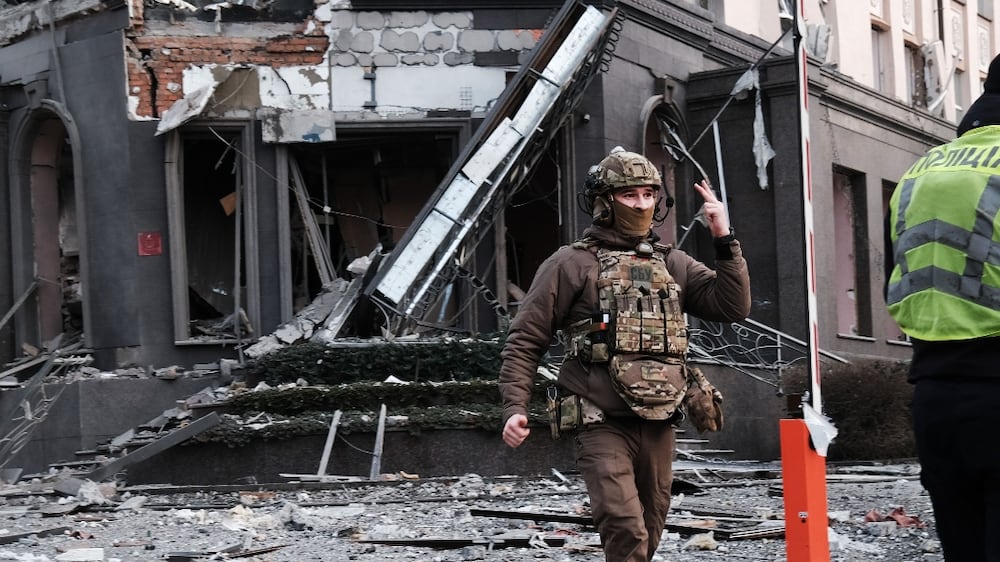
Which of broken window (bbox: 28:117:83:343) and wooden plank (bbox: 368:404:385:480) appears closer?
wooden plank (bbox: 368:404:385:480)

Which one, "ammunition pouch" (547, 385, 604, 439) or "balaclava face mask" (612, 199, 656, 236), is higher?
"balaclava face mask" (612, 199, 656, 236)

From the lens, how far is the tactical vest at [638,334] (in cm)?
569

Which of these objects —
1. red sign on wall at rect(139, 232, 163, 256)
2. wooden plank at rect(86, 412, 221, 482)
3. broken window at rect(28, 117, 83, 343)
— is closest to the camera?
wooden plank at rect(86, 412, 221, 482)

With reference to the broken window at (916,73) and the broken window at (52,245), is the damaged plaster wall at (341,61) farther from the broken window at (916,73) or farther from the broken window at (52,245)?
the broken window at (916,73)

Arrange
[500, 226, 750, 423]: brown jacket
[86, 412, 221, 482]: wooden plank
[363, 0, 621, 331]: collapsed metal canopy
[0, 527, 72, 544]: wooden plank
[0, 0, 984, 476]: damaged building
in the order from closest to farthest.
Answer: [500, 226, 750, 423]: brown jacket
[0, 527, 72, 544]: wooden plank
[86, 412, 221, 482]: wooden plank
[363, 0, 621, 331]: collapsed metal canopy
[0, 0, 984, 476]: damaged building

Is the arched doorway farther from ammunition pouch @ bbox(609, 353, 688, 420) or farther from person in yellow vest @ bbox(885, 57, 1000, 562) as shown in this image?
person in yellow vest @ bbox(885, 57, 1000, 562)

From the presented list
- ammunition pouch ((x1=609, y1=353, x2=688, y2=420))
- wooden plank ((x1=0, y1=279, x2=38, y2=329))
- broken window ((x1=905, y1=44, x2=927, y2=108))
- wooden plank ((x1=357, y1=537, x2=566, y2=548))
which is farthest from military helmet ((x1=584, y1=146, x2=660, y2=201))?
broken window ((x1=905, y1=44, x2=927, y2=108))

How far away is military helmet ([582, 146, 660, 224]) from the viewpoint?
5883 millimetres

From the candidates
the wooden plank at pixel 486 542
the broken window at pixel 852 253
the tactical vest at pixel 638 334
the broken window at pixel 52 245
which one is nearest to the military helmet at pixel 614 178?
the tactical vest at pixel 638 334

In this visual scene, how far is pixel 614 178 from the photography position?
5891mm

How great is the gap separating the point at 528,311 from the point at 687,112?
16.9 metres

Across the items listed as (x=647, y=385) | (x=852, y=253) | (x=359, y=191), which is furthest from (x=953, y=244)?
(x=852, y=253)

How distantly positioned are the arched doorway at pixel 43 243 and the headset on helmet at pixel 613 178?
605 inches

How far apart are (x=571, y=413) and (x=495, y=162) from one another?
41.9 ft
